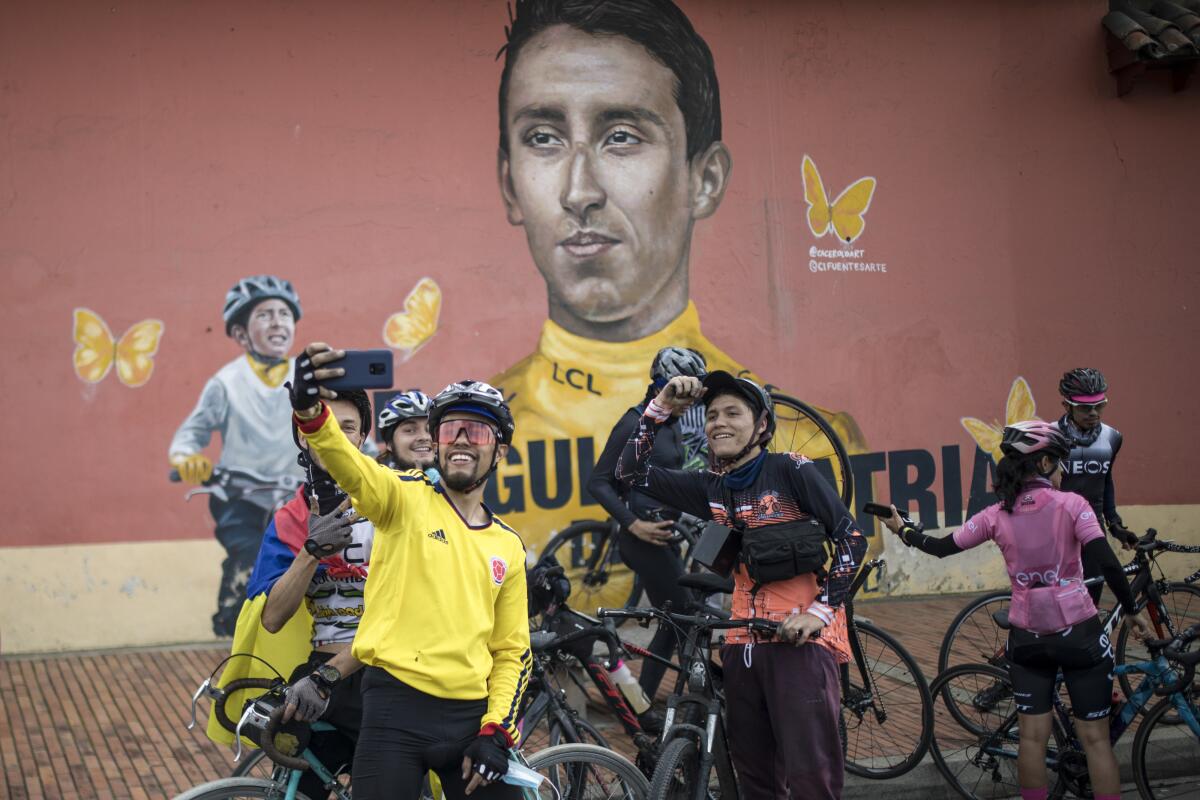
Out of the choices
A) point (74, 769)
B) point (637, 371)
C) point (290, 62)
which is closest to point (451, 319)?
point (637, 371)

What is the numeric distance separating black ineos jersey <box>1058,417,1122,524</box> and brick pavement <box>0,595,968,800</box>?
5.18ft

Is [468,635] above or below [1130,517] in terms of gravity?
above

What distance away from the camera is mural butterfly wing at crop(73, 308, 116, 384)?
31.5ft

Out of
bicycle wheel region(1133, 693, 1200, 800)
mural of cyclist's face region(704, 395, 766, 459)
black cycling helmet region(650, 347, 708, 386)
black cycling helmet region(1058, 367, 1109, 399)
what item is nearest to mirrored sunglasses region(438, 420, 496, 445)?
mural of cyclist's face region(704, 395, 766, 459)

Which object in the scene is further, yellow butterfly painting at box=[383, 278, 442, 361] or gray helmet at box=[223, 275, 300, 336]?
yellow butterfly painting at box=[383, 278, 442, 361]

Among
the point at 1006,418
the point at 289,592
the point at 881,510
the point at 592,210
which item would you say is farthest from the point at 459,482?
the point at 1006,418

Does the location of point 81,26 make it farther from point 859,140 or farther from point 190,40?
point 859,140

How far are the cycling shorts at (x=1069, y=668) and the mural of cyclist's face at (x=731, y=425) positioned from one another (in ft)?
Answer: 6.13

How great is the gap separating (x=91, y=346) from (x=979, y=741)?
6.89 meters

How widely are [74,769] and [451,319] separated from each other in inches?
193

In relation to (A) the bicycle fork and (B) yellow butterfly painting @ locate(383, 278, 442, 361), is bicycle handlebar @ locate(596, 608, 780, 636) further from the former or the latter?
(B) yellow butterfly painting @ locate(383, 278, 442, 361)

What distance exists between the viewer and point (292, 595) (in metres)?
4.17

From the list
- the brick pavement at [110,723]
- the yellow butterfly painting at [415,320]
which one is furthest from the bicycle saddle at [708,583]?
the yellow butterfly painting at [415,320]

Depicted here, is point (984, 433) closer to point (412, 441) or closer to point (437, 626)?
point (412, 441)
